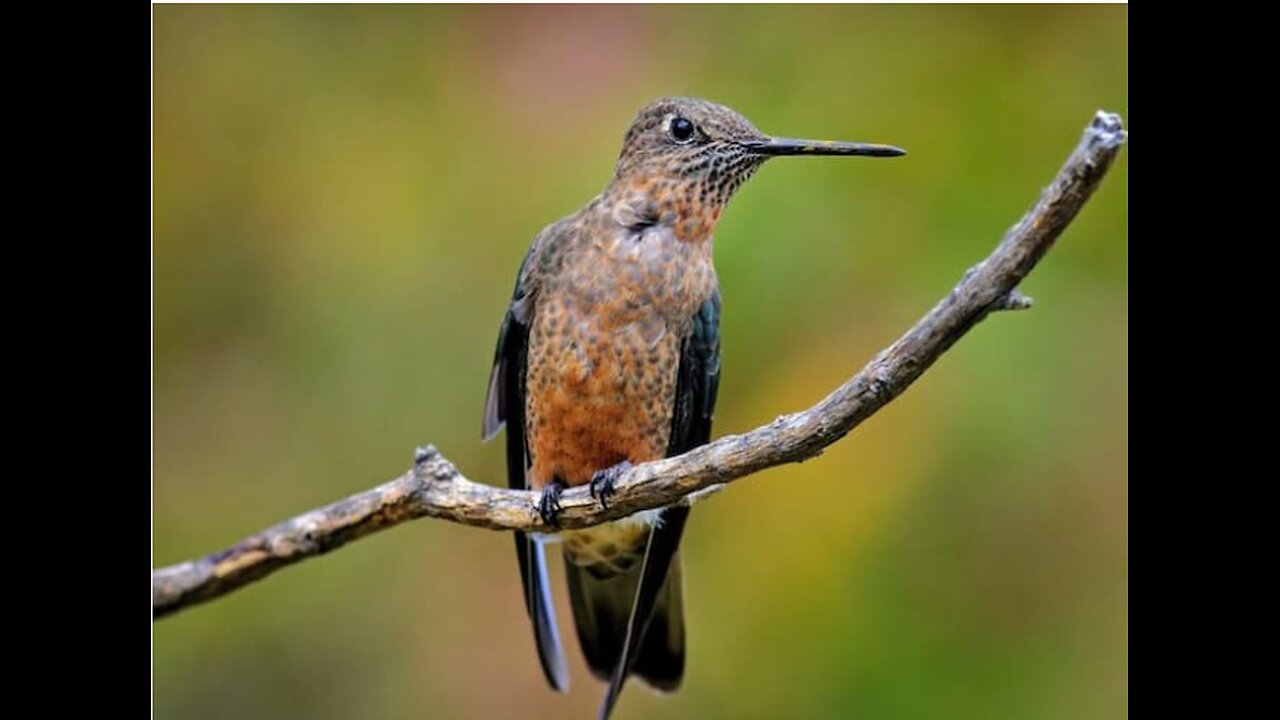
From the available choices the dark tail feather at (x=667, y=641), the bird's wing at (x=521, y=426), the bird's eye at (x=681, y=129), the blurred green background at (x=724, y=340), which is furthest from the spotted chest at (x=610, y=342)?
the blurred green background at (x=724, y=340)

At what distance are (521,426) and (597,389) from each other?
37cm

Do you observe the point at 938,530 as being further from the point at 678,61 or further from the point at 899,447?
the point at 678,61

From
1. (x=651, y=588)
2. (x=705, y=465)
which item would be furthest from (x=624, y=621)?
(x=705, y=465)

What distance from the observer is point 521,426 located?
3656 mm

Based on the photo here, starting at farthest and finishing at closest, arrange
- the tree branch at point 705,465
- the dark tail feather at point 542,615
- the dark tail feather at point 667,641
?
the dark tail feather at point 667,641 < the dark tail feather at point 542,615 < the tree branch at point 705,465

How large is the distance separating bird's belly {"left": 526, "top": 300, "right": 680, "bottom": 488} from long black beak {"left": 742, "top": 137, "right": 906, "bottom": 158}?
51cm

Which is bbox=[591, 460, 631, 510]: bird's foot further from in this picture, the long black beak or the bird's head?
the long black beak

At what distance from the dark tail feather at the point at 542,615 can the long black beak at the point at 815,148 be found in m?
1.22

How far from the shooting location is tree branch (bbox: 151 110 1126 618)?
1.95 meters

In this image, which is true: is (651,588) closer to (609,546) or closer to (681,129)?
(609,546)

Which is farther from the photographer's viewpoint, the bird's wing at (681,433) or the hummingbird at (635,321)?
the bird's wing at (681,433)

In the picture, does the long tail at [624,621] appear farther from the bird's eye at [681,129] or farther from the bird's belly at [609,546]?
the bird's eye at [681,129]

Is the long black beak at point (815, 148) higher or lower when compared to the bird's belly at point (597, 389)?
higher

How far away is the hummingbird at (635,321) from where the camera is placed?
3.37m
